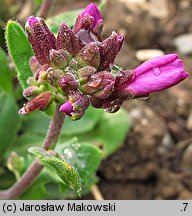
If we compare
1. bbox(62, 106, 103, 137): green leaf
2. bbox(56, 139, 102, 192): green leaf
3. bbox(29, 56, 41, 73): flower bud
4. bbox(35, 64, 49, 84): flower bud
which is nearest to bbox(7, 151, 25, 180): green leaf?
bbox(56, 139, 102, 192): green leaf

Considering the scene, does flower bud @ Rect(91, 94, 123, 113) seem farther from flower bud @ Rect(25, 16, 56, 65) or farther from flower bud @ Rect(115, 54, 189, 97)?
flower bud @ Rect(25, 16, 56, 65)

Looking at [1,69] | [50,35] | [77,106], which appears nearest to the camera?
[77,106]

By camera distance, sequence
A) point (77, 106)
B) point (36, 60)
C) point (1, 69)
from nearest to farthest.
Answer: point (77, 106) < point (36, 60) < point (1, 69)

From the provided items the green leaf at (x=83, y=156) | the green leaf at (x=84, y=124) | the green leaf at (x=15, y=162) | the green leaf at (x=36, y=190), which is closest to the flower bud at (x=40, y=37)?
the green leaf at (x=83, y=156)

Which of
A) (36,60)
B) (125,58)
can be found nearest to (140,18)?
(125,58)

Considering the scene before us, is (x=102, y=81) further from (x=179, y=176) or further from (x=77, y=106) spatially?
(x=179, y=176)

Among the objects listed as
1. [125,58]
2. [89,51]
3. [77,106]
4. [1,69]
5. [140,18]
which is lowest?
[77,106]

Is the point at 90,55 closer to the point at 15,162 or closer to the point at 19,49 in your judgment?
the point at 19,49
